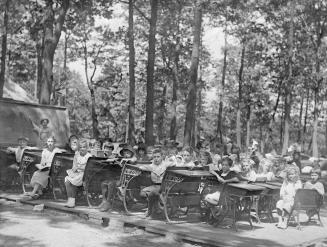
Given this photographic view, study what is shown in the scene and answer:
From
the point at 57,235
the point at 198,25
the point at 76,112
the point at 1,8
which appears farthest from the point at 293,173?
the point at 76,112

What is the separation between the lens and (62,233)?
24.5ft

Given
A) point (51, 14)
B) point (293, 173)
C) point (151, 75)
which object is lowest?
point (293, 173)

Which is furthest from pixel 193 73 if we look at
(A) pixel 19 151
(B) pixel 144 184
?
(B) pixel 144 184

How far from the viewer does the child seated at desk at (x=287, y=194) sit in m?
9.41

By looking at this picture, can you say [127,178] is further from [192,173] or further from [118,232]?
→ [118,232]

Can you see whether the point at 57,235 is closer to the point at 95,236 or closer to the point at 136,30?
the point at 95,236

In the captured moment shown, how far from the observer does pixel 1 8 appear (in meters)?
25.1

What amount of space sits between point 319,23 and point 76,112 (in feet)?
127

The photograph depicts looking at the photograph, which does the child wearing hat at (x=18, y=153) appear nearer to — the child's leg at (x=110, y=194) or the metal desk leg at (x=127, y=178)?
the child's leg at (x=110, y=194)

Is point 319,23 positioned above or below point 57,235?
above

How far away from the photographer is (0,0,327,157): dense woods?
67.6 ft

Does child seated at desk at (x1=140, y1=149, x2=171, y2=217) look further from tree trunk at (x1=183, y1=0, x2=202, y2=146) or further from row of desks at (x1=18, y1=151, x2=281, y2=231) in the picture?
tree trunk at (x1=183, y1=0, x2=202, y2=146)

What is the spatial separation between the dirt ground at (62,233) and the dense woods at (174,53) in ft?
31.6

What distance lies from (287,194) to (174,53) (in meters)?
25.0
